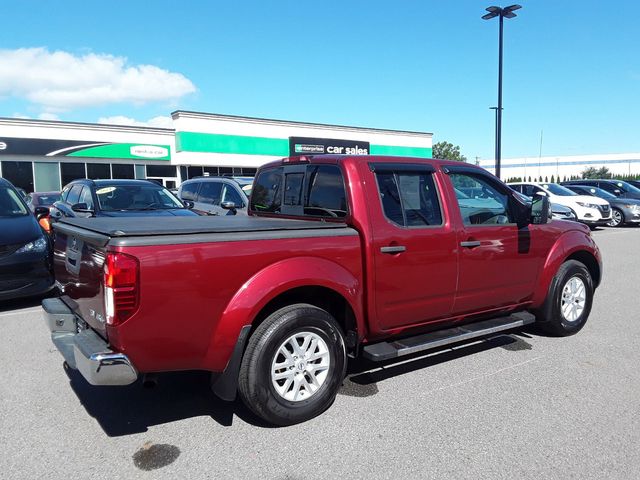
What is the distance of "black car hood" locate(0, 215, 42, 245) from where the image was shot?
20.6 feet

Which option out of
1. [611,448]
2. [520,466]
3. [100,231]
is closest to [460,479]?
[520,466]

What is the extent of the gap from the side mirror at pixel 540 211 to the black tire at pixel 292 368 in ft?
7.96

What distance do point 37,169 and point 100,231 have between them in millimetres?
27356

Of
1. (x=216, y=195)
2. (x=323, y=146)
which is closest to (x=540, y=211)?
(x=216, y=195)

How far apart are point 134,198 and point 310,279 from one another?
6185 millimetres

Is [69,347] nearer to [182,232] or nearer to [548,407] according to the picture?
[182,232]

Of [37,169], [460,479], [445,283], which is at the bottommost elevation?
[460,479]

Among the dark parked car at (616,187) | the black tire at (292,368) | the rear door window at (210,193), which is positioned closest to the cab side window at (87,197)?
the rear door window at (210,193)

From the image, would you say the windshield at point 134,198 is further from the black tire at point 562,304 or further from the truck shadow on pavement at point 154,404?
the black tire at point 562,304

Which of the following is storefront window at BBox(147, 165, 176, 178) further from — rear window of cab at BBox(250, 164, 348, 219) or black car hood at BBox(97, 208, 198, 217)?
rear window of cab at BBox(250, 164, 348, 219)

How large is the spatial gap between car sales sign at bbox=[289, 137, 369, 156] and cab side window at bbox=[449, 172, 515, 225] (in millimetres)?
29634

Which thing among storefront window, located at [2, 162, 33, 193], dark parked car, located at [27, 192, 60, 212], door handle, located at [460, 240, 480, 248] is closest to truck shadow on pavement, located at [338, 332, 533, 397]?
door handle, located at [460, 240, 480, 248]

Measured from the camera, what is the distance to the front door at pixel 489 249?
173 inches

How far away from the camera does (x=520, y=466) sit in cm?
292
